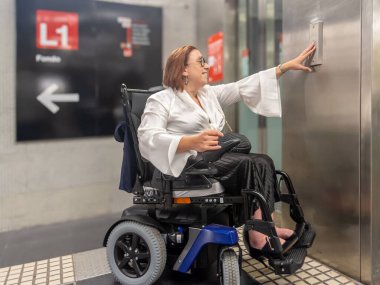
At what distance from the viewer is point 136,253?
5.61ft

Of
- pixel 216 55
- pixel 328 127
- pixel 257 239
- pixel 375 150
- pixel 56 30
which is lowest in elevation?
pixel 257 239

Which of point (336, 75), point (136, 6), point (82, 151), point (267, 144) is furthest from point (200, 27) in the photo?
point (336, 75)

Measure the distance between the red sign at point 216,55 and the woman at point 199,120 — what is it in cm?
107

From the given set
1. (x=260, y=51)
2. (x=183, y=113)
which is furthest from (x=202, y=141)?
(x=260, y=51)

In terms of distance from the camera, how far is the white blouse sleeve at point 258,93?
1883 mm

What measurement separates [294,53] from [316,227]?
3.33 feet

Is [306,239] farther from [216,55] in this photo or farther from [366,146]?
[216,55]

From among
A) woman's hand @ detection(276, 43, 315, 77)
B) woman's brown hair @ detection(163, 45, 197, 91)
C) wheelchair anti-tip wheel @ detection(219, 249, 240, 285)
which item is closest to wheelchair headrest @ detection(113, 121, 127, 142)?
woman's brown hair @ detection(163, 45, 197, 91)

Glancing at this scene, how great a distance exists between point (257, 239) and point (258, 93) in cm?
80

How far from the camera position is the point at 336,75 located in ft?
5.77

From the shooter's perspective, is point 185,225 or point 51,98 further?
point 51,98

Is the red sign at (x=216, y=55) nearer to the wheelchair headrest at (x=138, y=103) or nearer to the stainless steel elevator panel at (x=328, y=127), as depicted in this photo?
the stainless steel elevator panel at (x=328, y=127)

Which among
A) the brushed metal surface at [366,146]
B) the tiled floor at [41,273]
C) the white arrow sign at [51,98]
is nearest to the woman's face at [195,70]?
the brushed metal surface at [366,146]

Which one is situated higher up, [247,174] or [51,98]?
[51,98]
